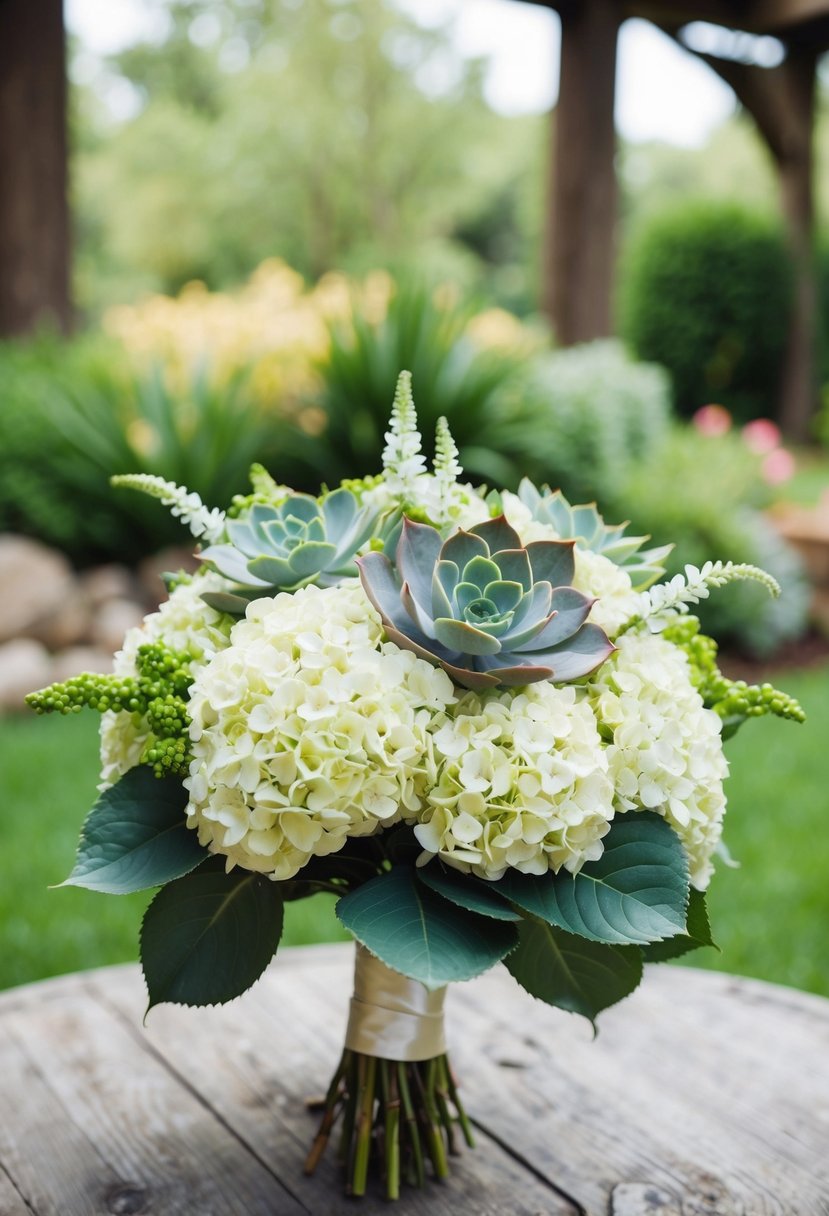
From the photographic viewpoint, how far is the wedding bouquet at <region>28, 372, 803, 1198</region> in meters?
0.97

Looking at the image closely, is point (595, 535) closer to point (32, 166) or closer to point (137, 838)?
point (137, 838)

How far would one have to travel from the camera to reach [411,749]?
97 cm

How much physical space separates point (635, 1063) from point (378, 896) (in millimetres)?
665

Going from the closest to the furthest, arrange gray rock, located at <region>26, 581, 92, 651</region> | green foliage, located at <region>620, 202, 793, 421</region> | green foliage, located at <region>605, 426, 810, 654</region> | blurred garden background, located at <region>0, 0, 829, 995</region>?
1. blurred garden background, located at <region>0, 0, 829, 995</region>
2. gray rock, located at <region>26, 581, 92, 651</region>
3. green foliage, located at <region>605, 426, 810, 654</region>
4. green foliage, located at <region>620, 202, 793, 421</region>

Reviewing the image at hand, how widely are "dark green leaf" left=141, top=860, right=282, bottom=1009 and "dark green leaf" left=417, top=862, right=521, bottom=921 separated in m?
0.17

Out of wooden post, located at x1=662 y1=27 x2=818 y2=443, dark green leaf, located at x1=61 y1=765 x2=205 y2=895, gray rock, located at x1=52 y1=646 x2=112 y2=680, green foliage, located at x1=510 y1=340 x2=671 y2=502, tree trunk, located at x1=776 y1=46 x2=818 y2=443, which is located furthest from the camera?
tree trunk, located at x1=776 y1=46 x2=818 y2=443

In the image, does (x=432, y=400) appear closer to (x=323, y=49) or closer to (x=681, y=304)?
(x=681, y=304)

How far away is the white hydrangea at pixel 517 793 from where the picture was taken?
96 centimetres

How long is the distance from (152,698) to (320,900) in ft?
7.57

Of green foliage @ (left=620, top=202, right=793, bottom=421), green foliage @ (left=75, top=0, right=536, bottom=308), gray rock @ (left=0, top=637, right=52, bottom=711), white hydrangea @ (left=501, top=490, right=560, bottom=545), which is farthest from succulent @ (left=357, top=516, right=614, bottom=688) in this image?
green foliage @ (left=75, top=0, right=536, bottom=308)

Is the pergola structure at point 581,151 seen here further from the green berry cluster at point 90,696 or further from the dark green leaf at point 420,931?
the dark green leaf at point 420,931

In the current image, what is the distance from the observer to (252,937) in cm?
109

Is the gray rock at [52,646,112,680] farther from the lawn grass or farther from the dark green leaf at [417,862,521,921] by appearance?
A: the dark green leaf at [417,862,521,921]

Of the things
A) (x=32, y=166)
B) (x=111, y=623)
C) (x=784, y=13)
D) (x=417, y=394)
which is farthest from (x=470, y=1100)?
(x=784, y=13)
